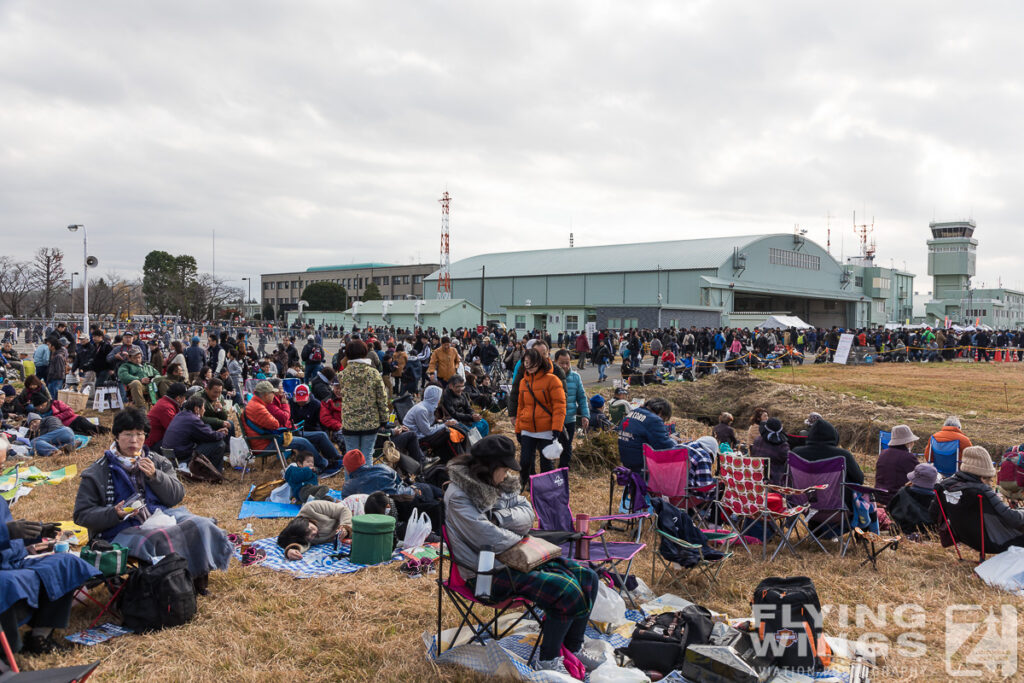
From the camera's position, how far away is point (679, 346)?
29.4m

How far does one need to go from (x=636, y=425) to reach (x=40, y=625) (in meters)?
4.61

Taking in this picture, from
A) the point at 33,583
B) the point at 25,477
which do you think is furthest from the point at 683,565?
the point at 25,477

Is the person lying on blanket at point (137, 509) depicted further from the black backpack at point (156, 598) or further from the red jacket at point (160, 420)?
the red jacket at point (160, 420)

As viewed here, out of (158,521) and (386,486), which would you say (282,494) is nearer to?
(386,486)

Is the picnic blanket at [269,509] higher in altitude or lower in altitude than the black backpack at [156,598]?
lower

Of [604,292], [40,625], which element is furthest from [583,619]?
[604,292]

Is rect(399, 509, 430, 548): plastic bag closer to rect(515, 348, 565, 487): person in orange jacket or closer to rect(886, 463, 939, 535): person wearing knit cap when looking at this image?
rect(515, 348, 565, 487): person in orange jacket

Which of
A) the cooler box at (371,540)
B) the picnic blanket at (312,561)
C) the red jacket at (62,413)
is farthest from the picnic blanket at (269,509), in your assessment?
the red jacket at (62,413)

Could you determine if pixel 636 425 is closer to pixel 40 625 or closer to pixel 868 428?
pixel 40 625

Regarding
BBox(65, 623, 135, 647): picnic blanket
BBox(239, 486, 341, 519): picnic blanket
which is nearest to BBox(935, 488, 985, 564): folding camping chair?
BBox(239, 486, 341, 519): picnic blanket

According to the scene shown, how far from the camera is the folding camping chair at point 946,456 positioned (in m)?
7.22

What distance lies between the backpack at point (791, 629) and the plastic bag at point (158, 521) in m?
3.75

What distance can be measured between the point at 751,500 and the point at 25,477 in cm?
822

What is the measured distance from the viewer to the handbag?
358cm
